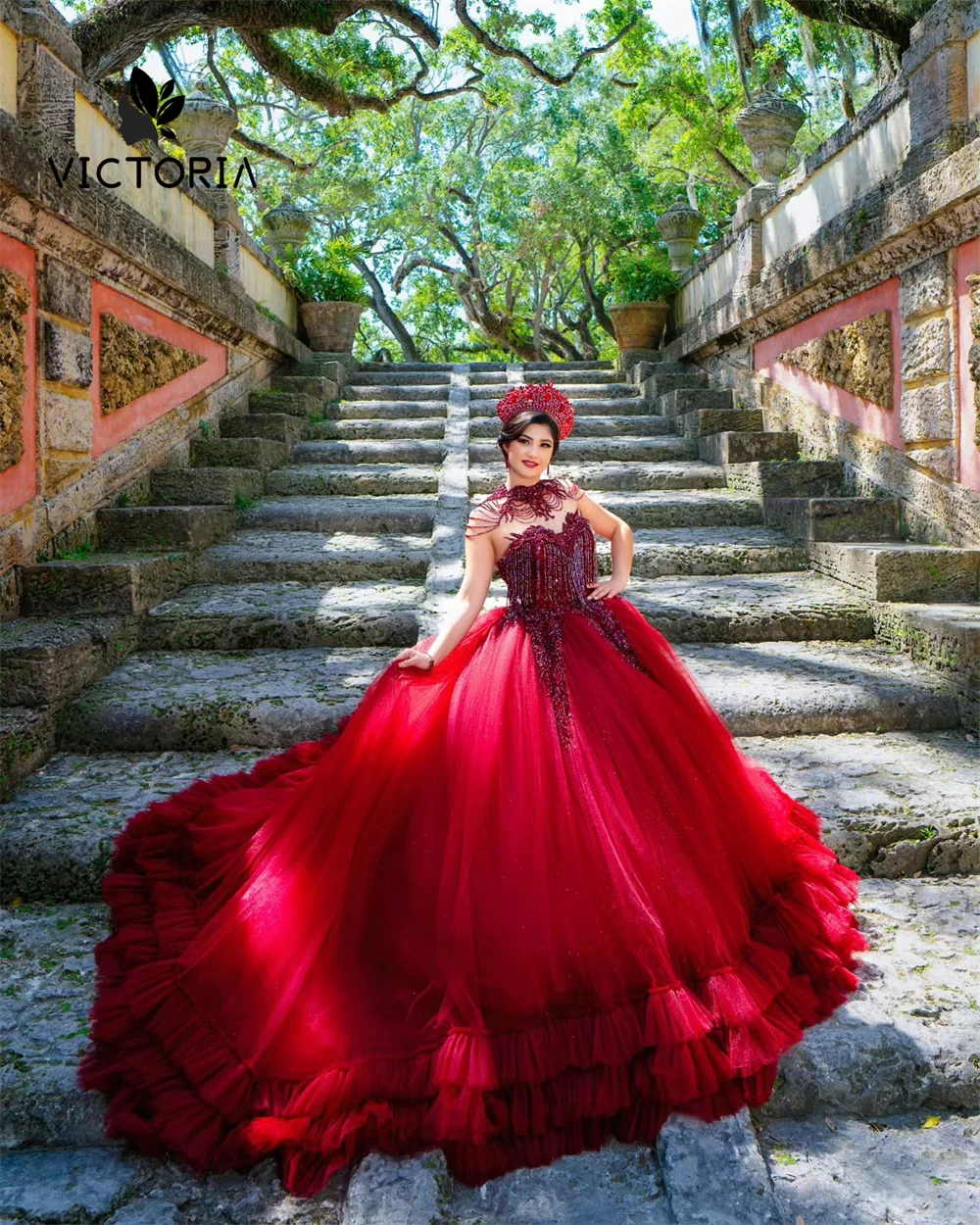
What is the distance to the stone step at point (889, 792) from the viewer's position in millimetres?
2730

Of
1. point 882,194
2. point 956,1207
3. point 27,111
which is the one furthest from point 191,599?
point 882,194

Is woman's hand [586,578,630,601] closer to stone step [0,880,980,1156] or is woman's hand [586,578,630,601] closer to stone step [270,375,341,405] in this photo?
stone step [0,880,980,1156]

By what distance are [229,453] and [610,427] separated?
3.11m

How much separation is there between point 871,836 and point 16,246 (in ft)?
13.0

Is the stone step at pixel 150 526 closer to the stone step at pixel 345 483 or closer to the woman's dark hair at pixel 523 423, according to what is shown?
the stone step at pixel 345 483

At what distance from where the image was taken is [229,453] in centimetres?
626

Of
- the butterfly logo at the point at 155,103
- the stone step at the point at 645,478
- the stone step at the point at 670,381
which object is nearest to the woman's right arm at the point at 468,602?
the stone step at the point at 645,478

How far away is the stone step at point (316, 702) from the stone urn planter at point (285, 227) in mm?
6944

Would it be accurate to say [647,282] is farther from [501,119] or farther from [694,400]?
[501,119]

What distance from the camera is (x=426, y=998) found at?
192cm

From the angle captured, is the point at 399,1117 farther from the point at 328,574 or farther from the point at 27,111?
the point at 27,111

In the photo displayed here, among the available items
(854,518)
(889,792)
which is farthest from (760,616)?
(889,792)

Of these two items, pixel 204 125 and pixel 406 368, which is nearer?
pixel 204 125

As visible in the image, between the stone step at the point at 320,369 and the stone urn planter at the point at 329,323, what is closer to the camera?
the stone step at the point at 320,369
